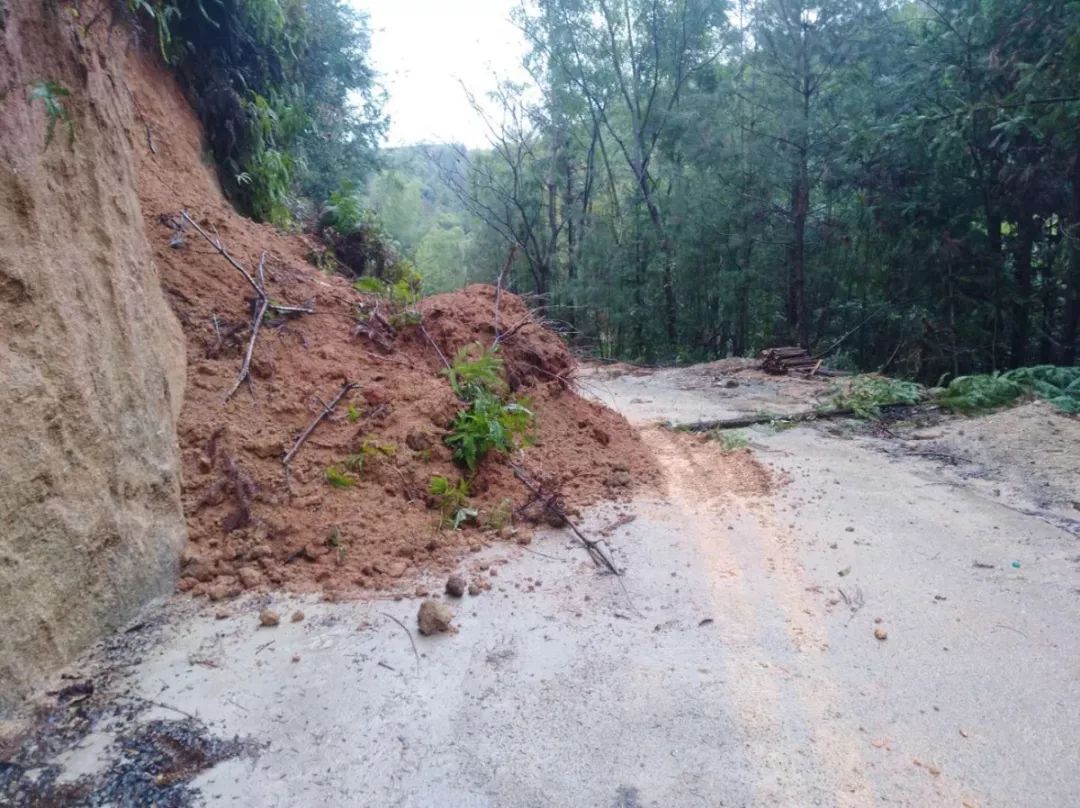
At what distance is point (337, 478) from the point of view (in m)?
3.58

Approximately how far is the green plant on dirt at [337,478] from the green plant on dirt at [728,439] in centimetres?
312

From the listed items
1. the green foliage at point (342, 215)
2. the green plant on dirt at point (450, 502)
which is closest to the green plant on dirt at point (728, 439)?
the green plant on dirt at point (450, 502)

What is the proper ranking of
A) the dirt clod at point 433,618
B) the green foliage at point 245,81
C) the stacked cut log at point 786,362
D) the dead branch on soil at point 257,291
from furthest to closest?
the stacked cut log at point 786,362 < the green foliage at point 245,81 < the dead branch on soil at point 257,291 < the dirt clod at point 433,618

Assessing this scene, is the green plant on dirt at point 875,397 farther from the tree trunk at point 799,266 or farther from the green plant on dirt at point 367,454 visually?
the tree trunk at point 799,266

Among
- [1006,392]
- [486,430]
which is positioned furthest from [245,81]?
[1006,392]

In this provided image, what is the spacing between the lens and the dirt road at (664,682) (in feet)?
6.69

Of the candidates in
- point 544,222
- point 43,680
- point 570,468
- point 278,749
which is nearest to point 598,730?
point 278,749

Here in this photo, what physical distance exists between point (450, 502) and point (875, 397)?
5.22m

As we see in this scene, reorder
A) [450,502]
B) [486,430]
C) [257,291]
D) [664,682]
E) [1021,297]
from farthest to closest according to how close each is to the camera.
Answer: [1021,297] → [257,291] → [486,430] → [450,502] → [664,682]

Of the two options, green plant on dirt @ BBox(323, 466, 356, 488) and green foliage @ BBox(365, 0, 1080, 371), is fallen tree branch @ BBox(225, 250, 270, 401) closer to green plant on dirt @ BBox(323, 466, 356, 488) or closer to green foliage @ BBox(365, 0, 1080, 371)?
green plant on dirt @ BBox(323, 466, 356, 488)

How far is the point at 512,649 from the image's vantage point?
271 cm

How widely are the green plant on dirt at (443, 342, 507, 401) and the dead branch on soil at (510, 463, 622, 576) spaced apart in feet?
1.99

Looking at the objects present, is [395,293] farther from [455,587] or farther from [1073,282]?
[1073,282]

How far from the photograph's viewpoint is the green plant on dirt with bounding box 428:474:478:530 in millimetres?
3684
